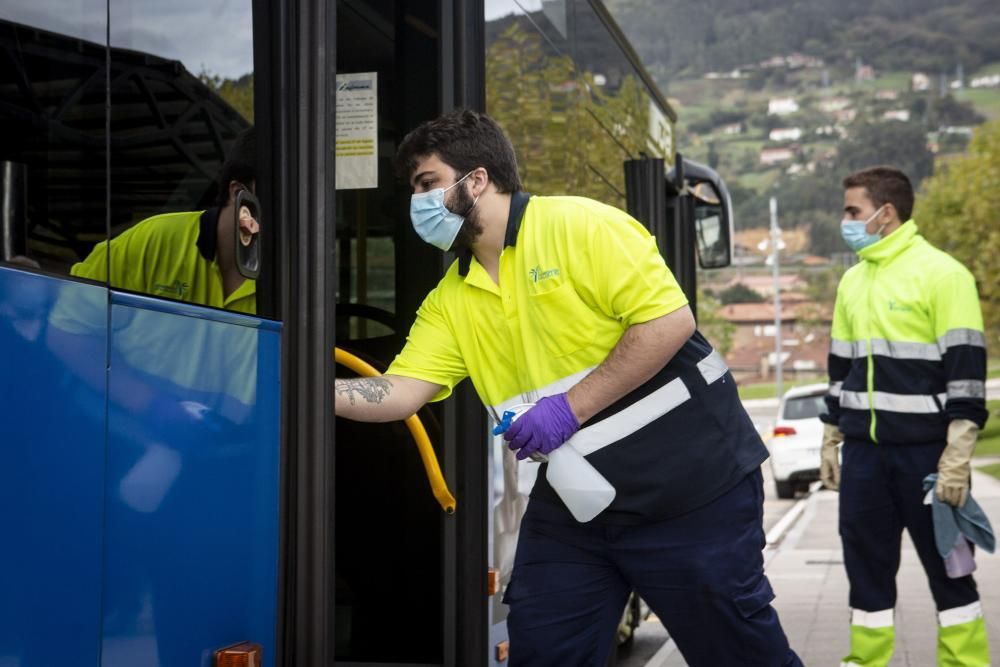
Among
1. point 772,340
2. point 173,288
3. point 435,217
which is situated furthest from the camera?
point 772,340

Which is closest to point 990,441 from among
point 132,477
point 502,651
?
point 502,651

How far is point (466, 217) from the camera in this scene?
3.39 metres

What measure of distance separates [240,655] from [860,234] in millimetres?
3833

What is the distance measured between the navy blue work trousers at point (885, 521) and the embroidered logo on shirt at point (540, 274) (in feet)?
8.86

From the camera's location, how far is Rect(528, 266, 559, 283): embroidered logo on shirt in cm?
329

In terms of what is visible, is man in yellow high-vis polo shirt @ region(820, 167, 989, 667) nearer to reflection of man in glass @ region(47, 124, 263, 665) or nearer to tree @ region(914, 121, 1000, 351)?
reflection of man in glass @ region(47, 124, 263, 665)

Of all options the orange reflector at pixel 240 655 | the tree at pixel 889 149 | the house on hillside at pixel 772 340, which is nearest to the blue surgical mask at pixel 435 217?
the orange reflector at pixel 240 655

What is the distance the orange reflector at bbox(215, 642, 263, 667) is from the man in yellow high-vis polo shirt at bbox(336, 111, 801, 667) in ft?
2.64

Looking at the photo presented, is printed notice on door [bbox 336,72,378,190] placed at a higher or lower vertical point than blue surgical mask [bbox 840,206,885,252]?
higher

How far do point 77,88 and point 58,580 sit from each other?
766 millimetres

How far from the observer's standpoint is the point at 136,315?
2328 millimetres

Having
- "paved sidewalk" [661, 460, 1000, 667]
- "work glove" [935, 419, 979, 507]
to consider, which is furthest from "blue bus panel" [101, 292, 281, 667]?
"paved sidewalk" [661, 460, 1000, 667]

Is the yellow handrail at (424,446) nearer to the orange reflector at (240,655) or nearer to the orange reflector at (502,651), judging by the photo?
the orange reflector at (502,651)

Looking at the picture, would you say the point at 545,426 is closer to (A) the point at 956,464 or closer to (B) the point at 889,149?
(A) the point at 956,464
